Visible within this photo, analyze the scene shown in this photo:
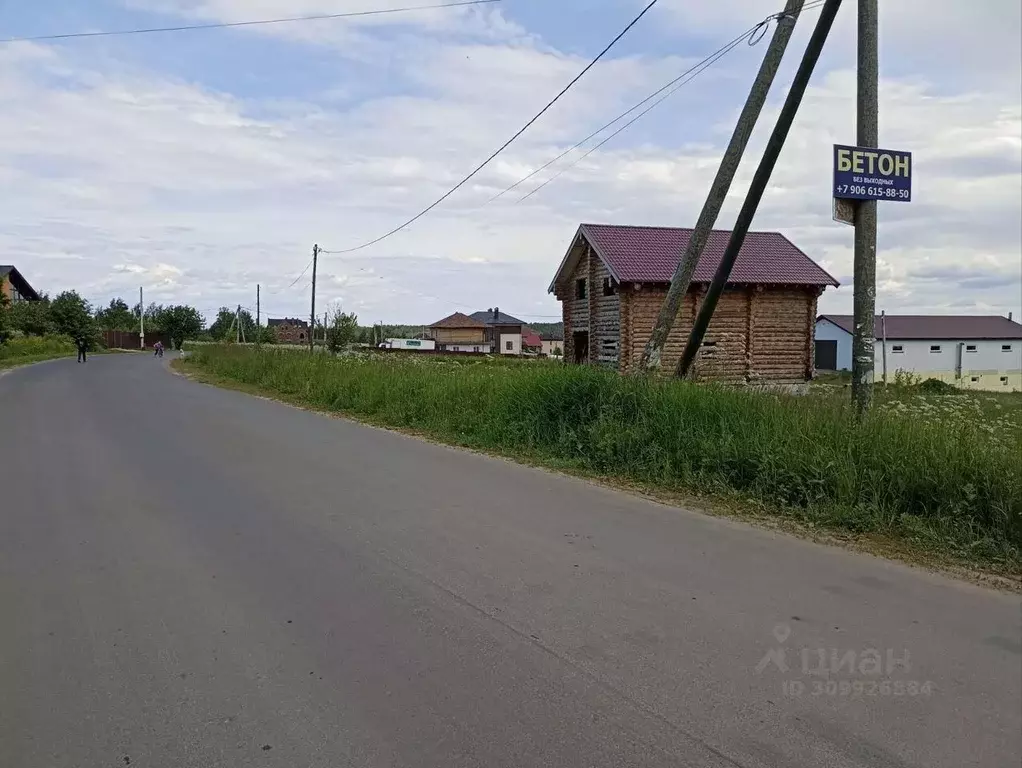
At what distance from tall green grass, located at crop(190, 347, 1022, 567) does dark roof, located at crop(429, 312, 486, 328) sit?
90.2 meters

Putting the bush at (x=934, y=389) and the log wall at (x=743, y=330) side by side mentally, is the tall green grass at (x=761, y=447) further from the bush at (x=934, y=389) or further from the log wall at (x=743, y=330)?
the bush at (x=934, y=389)

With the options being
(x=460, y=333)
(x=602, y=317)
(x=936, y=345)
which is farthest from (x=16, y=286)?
(x=936, y=345)

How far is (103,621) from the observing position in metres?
4.75

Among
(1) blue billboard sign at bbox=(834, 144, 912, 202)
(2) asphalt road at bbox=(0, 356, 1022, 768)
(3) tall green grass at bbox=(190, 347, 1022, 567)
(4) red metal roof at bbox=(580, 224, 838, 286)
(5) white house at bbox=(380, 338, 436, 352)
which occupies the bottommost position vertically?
(2) asphalt road at bbox=(0, 356, 1022, 768)

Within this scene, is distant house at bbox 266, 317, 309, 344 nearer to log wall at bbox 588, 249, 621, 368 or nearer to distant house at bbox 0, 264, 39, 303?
distant house at bbox 0, 264, 39, 303

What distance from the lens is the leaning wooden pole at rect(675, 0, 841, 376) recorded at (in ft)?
33.8

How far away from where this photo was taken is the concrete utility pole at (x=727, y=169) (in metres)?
11.1

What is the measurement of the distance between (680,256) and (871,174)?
1642 cm

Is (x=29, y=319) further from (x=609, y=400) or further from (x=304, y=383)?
(x=609, y=400)

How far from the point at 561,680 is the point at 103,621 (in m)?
2.68

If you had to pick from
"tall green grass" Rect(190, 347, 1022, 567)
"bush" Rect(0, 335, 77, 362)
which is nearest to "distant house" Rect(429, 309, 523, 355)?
"bush" Rect(0, 335, 77, 362)

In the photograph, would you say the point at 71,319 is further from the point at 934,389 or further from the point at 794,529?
the point at 794,529

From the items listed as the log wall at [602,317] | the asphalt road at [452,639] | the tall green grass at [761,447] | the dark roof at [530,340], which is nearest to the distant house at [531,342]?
the dark roof at [530,340]

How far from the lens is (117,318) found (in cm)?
11300
